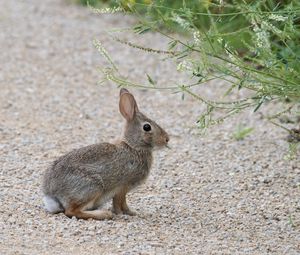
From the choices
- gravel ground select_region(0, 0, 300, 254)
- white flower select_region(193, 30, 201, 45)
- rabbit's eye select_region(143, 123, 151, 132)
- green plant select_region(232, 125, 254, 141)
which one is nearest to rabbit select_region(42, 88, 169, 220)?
rabbit's eye select_region(143, 123, 151, 132)

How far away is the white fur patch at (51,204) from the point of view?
5.43 meters

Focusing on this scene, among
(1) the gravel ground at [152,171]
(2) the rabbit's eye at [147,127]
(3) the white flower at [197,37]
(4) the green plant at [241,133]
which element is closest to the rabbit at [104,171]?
(2) the rabbit's eye at [147,127]

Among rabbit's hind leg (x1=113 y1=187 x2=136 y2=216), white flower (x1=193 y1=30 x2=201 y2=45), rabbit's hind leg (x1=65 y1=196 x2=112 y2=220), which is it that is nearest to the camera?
white flower (x1=193 y1=30 x2=201 y2=45)

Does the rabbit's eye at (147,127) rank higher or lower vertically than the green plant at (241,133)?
higher

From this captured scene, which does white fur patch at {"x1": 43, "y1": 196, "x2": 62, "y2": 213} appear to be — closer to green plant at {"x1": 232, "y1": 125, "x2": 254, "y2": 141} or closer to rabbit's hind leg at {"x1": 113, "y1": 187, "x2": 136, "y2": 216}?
rabbit's hind leg at {"x1": 113, "y1": 187, "x2": 136, "y2": 216}

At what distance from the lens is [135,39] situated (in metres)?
10.7

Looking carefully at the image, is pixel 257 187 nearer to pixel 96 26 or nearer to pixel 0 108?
pixel 0 108

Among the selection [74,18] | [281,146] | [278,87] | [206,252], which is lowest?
[74,18]

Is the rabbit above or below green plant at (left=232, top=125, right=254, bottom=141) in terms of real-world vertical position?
above

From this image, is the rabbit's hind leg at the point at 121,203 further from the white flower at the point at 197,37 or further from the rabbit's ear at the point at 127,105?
the white flower at the point at 197,37

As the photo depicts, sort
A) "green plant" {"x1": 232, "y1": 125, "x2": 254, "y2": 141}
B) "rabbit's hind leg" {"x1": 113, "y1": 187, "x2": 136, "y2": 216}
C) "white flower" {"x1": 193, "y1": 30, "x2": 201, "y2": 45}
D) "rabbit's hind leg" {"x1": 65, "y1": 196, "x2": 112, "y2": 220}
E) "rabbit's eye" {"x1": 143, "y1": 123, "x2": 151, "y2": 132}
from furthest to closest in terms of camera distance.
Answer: "green plant" {"x1": 232, "y1": 125, "x2": 254, "y2": 141} < "rabbit's eye" {"x1": 143, "y1": 123, "x2": 151, "y2": 132} < "rabbit's hind leg" {"x1": 113, "y1": 187, "x2": 136, "y2": 216} < "rabbit's hind leg" {"x1": 65, "y1": 196, "x2": 112, "y2": 220} < "white flower" {"x1": 193, "y1": 30, "x2": 201, "y2": 45}

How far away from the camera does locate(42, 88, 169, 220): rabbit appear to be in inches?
214

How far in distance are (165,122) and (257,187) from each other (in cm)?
177

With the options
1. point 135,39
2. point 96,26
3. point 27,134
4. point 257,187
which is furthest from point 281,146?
point 96,26
